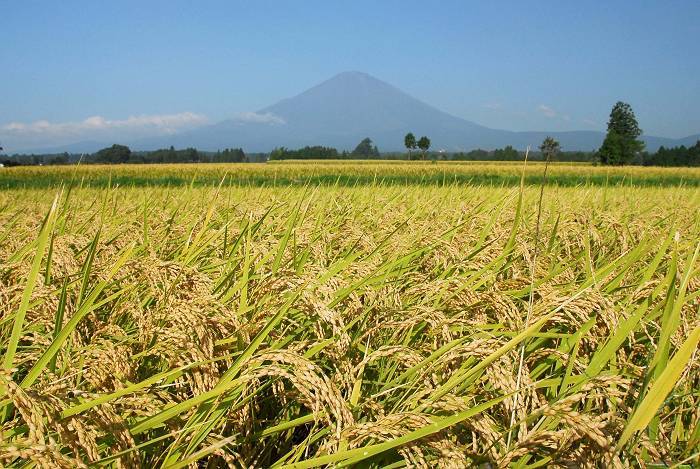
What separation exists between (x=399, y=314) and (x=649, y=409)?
2.79ft

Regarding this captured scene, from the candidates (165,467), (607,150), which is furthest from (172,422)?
(607,150)

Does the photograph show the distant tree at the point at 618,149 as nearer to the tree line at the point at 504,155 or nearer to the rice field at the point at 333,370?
the tree line at the point at 504,155

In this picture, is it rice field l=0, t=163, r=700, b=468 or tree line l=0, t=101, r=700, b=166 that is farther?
tree line l=0, t=101, r=700, b=166

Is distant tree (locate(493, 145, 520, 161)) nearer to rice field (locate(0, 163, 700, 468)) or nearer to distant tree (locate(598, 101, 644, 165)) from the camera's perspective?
distant tree (locate(598, 101, 644, 165))

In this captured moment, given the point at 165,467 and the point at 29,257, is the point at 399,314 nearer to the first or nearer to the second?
the point at 165,467

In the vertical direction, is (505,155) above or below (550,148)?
above

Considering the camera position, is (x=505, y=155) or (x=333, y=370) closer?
(x=333, y=370)

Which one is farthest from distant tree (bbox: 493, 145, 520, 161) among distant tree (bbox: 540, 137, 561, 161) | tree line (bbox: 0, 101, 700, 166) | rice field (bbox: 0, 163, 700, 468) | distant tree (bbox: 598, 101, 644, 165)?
rice field (bbox: 0, 163, 700, 468)

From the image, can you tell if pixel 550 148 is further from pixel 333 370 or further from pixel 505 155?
pixel 505 155

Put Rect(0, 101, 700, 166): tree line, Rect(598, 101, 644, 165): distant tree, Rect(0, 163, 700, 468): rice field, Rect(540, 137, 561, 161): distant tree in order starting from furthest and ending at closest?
Rect(598, 101, 644, 165): distant tree, Rect(0, 101, 700, 166): tree line, Rect(540, 137, 561, 161): distant tree, Rect(0, 163, 700, 468): rice field

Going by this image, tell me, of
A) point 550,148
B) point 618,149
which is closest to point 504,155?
point 618,149

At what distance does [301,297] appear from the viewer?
142 cm

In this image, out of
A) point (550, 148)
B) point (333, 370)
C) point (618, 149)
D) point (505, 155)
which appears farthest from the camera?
point (505, 155)

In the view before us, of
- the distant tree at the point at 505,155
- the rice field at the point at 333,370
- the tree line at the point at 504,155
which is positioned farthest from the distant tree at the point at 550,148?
the distant tree at the point at 505,155
